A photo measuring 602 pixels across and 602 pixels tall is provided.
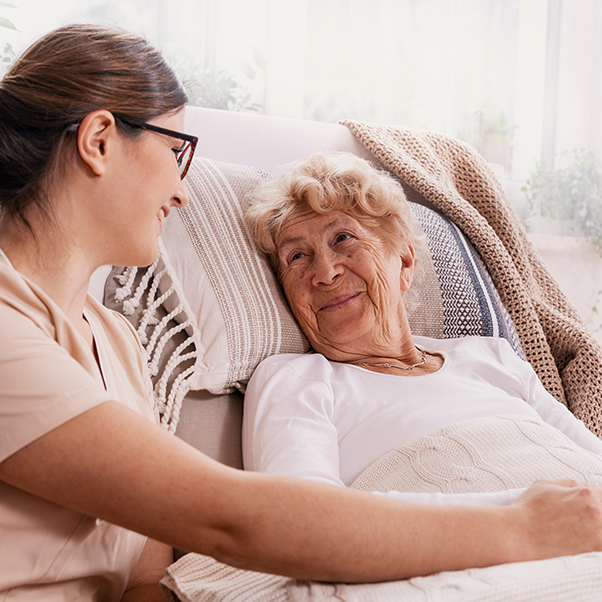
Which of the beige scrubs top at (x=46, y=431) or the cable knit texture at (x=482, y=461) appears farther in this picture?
the cable knit texture at (x=482, y=461)

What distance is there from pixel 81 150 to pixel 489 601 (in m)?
0.70

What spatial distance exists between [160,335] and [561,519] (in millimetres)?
827

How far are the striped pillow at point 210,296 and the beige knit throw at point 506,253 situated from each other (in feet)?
1.80

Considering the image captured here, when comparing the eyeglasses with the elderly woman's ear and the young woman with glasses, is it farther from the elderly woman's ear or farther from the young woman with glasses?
the elderly woman's ear

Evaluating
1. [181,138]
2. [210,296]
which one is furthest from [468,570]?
[210,296]

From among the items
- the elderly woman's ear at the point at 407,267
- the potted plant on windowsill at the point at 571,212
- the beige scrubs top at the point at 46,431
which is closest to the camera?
the beige scrubs top at the point at 46,431

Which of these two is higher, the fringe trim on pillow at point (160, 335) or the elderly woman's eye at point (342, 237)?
the elderly woman's eye at point (342, 237)

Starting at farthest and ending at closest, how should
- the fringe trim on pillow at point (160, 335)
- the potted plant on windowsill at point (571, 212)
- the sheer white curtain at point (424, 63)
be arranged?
the potted plant on windowsill at point (571, 212) → the sheer white curtain at point (424, 63) → the fringe trim on pillow at point (160, 335)

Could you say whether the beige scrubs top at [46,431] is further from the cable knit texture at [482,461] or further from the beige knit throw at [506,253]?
the beige knit throw at [506,253]

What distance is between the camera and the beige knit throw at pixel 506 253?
1.63 meters

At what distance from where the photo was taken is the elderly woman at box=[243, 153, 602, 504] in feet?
3.48

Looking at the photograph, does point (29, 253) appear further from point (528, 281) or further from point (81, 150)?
point (528, 281)

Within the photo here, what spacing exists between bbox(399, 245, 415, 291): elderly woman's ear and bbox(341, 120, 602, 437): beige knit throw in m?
0.32

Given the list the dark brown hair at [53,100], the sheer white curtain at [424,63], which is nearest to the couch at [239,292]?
Answer: the dark brown hair at [53,100]
